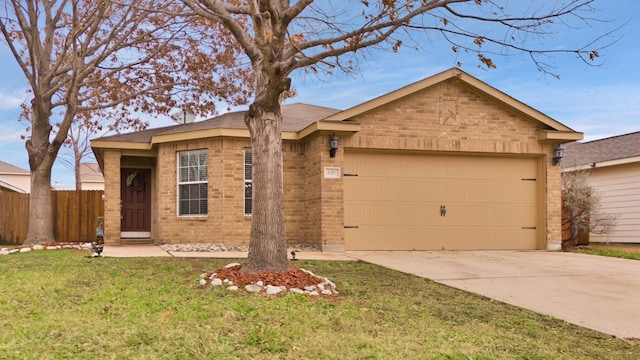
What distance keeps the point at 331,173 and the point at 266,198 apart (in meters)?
4.87

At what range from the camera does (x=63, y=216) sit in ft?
51.8

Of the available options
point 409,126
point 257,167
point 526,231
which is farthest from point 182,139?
point 526,231

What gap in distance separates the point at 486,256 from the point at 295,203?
4.72m

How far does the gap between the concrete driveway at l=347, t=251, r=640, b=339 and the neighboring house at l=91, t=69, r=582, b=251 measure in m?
0.73

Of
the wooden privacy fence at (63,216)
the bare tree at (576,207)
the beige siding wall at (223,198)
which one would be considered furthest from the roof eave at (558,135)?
the wooden privacy fence at (63,216)

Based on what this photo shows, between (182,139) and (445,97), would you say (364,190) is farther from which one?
(182,139)

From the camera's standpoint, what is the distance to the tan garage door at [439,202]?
39.8ft

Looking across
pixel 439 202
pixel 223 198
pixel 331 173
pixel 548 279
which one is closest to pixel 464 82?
pixel 439 202

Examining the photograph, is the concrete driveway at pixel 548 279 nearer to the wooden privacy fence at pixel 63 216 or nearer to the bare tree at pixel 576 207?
the bare tree at pixel 576 207

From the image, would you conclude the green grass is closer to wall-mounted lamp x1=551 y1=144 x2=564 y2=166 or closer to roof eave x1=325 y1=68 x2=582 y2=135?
roof eave x1=325 y1=68 x2=582 y2=135

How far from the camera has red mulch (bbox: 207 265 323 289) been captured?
6.44m

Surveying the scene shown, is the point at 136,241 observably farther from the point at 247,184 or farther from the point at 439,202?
the point at 439,202

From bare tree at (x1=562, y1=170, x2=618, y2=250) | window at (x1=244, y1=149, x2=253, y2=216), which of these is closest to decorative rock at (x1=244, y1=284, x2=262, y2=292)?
window at (x1=244, y1=149, x2=253, y2=216)

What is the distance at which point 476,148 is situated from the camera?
12.6 m
